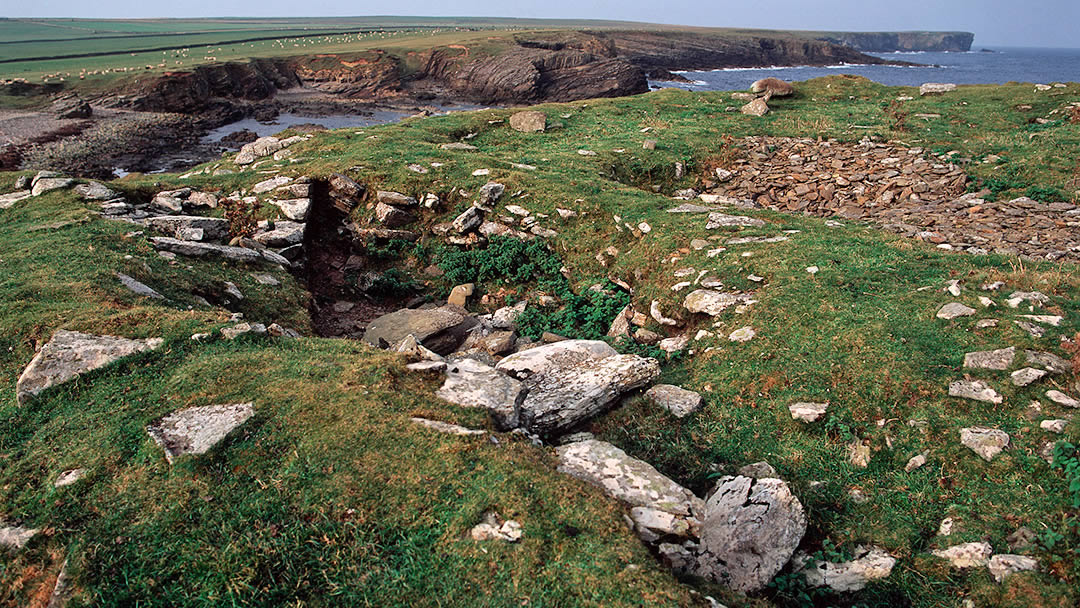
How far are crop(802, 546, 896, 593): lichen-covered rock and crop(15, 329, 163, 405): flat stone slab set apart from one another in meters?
9.15

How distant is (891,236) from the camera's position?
12.7 m

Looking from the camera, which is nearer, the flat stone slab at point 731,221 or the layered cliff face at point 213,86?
the flat stone slab at point 731,221

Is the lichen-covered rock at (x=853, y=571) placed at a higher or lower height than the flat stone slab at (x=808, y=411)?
lower

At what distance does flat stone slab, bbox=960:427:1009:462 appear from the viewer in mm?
6820

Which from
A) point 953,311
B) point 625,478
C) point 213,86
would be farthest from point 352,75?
point 625,478

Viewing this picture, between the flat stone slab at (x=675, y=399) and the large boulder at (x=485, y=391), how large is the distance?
2.21 m

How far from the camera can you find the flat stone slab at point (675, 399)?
8547 millimetres

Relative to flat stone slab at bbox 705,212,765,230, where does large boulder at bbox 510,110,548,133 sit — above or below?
above

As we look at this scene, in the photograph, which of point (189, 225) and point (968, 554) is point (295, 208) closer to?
point (189, 225)

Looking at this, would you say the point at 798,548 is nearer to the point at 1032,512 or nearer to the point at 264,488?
the point at 1032,512

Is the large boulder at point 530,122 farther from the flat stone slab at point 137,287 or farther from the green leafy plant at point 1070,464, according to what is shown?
the green leafy plant at point 1070,464

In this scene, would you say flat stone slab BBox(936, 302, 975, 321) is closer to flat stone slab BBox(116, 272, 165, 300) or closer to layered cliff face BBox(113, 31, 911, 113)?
flat stone slab BBox(116, 272, 165, 300)

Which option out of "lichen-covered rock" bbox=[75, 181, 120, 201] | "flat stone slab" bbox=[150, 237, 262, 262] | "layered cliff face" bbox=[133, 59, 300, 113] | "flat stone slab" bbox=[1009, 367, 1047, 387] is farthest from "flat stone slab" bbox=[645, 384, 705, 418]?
"layered cliff face" bbox=[133, 59, 300, 113]

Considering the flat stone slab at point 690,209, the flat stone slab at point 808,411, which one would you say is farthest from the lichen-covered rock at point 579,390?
the flat stone slab at point 690,209
